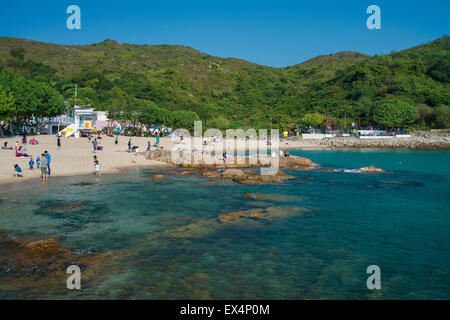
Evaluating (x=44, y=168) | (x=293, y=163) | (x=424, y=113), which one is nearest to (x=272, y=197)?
(x=44, y=168)

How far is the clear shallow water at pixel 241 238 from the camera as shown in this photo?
11.3 meters

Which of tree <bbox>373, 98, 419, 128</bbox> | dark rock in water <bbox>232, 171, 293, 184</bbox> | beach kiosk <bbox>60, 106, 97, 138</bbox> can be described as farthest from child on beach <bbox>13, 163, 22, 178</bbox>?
tree <bbox>373, 98, 419, 128</bbox>

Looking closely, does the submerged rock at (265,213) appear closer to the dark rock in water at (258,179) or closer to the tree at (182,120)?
the dark rock in water at (258,179)

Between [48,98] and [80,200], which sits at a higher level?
[48,98]

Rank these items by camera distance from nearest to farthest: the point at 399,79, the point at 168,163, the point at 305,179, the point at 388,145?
the point at 305,179
the point at 168,163
the point at 388,145
the point at 399,79

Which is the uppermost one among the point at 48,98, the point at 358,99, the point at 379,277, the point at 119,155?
the point at 358,99

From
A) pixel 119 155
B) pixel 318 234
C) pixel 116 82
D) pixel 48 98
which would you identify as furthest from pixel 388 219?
pixel 116 82

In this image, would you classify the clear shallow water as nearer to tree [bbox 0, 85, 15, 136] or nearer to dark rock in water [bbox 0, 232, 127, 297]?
dark rock in water [bbox 0, 232, 127, 297]

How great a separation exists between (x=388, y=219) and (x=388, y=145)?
81865 millimetres

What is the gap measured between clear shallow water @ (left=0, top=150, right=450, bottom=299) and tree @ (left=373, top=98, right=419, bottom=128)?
8946 centimetres

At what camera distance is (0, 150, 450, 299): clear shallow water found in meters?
11.3

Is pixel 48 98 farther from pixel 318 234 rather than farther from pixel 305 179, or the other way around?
pixel 318 234

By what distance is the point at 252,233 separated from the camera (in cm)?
1681

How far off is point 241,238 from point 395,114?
109 metres
